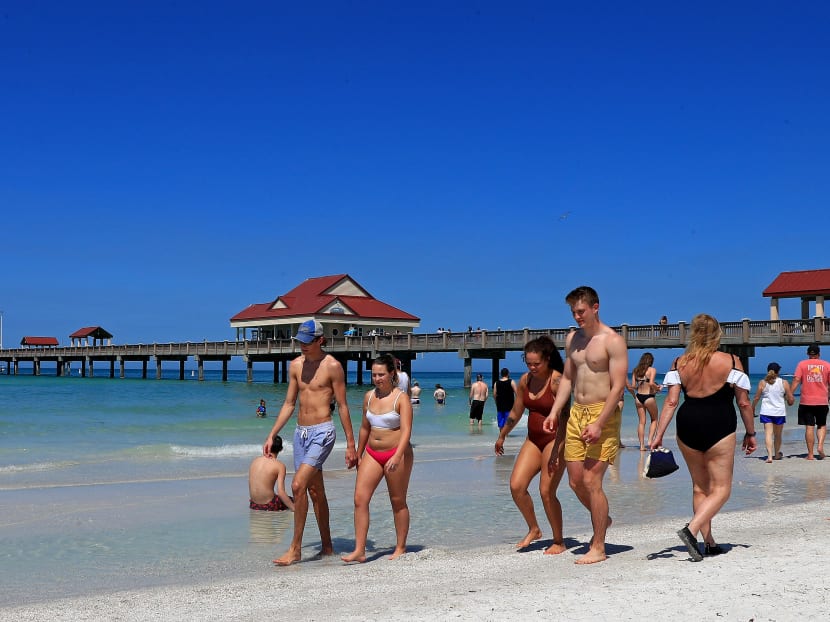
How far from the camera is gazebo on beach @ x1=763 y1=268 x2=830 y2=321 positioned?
39.7 m

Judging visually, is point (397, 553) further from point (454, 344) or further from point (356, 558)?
point (454, 344)

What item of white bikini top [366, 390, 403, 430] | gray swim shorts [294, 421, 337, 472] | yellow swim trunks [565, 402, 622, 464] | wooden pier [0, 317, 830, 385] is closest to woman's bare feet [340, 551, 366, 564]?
gray swim shorts [294, 421, 337, 472]

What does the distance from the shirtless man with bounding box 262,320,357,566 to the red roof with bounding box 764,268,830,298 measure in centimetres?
3787

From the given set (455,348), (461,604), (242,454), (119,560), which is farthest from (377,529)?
(455,348)

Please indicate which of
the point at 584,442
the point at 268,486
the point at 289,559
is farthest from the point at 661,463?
the point at 268,486

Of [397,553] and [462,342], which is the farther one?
[462,342]

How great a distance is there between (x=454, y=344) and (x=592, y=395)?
44.0 m

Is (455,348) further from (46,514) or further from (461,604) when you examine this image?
(461,604)

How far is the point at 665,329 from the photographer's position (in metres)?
38.8

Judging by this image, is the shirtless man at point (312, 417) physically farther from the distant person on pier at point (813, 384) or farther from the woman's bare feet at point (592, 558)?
the distant person on pier at point (813, 384)

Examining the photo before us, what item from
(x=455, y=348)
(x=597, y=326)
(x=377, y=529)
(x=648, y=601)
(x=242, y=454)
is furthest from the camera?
(x=455, y=348)

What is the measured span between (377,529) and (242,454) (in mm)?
8798

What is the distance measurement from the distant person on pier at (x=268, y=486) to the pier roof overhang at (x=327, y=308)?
5024cm

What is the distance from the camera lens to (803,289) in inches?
1586
